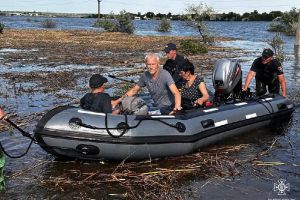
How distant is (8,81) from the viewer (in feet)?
45.5

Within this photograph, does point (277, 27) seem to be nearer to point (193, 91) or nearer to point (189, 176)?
point (193, 91)

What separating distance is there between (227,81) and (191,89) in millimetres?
1389

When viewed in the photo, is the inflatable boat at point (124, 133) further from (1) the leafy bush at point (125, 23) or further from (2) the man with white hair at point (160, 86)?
(1) the leafy bush at point (125, 23)

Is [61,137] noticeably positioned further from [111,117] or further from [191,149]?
[191,149]

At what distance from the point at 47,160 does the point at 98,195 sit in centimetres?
154

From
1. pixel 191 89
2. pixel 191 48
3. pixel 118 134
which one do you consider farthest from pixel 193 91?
pixel 191 48

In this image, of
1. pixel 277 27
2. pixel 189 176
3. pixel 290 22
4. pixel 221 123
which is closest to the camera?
pixel 189 176

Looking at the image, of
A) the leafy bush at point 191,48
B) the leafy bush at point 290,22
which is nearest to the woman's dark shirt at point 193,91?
the leafy bush at point 191,48

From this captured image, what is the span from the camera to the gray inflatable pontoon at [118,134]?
6184 mm

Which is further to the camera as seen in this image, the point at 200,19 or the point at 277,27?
the point at 277,27

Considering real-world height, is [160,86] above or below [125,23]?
below

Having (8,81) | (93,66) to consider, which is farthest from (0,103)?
(93,66)

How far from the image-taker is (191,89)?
26.0 ft

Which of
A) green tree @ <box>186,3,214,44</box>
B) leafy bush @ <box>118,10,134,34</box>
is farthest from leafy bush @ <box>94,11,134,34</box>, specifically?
green tree @ <box>186,3,214,44</box>
